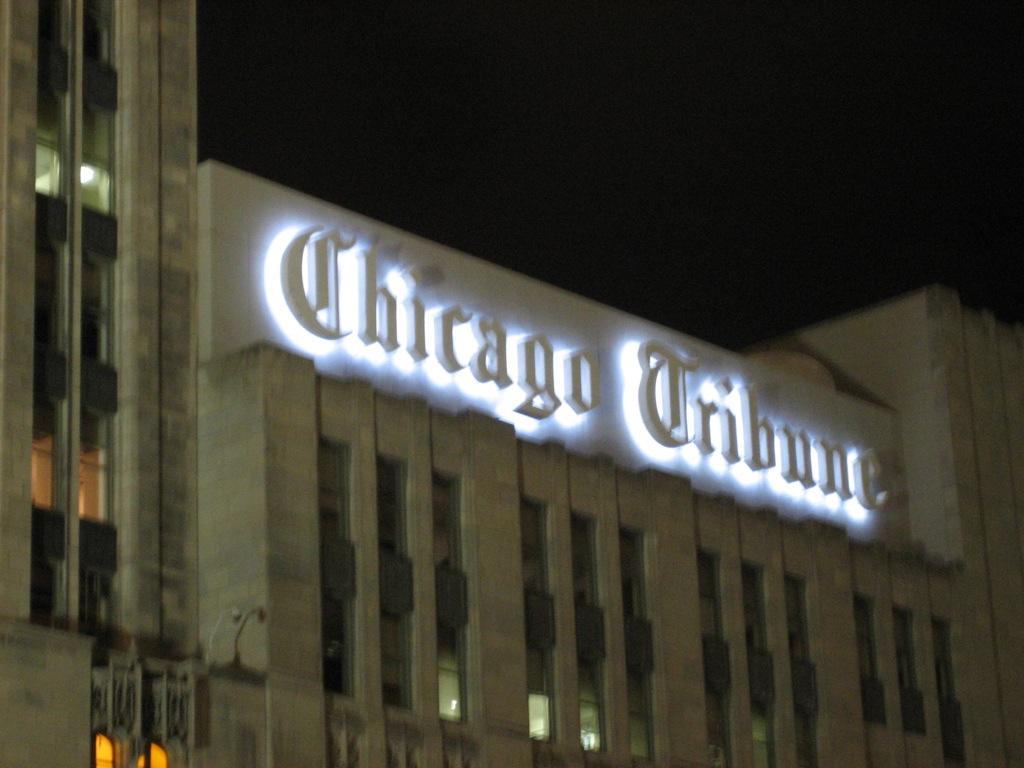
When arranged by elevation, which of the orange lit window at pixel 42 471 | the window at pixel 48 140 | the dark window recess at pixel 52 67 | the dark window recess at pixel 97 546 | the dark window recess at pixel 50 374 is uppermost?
the dark window recess at pixel 52 67

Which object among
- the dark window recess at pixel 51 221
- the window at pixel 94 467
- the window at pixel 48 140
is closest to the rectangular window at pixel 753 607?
the window at pixel 94 467

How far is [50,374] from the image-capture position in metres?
56.6

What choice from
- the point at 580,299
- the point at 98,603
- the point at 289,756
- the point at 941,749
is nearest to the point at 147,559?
the point at 98,603

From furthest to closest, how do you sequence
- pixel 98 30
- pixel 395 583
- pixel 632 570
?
1. pixel 632 570
2. pixel 98 30
3. pixel 395 583

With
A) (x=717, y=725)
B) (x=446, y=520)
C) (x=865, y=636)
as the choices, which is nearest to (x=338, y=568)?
(x=446, y=520)

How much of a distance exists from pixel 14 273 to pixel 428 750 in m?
14.6

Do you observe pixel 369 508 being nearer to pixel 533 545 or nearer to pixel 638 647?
pixel 533 545

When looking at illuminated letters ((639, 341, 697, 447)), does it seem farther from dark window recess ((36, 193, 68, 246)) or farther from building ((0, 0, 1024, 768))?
dark window recess ((36, 193, 68, 246))

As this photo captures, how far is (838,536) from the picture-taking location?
74.1 metres

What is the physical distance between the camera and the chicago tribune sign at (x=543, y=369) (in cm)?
6312

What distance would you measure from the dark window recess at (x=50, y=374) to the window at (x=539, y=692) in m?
14.2

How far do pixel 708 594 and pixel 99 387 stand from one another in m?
20.1

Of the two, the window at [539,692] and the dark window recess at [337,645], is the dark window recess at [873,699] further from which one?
the dark window recess at [337,645]

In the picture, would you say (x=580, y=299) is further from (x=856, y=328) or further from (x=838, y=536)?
(x=856, y=328)
